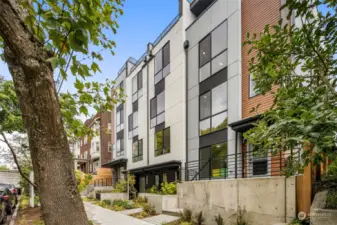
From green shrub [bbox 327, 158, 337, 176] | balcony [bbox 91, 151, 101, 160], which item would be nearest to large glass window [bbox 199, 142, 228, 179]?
green shrub [bbox 327, 158, 337, 176]

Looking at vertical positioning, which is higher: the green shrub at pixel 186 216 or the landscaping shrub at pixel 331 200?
the landscaping shrub at pixel 331 200

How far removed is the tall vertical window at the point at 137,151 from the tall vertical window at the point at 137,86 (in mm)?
4147

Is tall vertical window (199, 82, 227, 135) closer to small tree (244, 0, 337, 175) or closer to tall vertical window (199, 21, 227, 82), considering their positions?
tall vertical window (199, 21, 227, 82)

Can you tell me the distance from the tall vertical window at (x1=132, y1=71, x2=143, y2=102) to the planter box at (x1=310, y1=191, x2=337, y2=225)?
18.8 metres

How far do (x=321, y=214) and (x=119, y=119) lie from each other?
2503 centimetres

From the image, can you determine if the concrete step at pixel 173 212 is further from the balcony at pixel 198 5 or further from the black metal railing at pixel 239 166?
the balcony at pixel 198 5

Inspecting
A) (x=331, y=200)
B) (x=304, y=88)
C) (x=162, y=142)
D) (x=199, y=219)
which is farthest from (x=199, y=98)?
(x=304, y=88)

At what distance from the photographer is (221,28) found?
15.2 meters

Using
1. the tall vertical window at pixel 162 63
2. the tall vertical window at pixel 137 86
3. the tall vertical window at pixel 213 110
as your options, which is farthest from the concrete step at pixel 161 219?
the tall vertical window at pixel 137 86

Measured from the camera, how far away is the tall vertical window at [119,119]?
28.3 m

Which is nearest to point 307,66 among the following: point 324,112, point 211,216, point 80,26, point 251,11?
point 324,112

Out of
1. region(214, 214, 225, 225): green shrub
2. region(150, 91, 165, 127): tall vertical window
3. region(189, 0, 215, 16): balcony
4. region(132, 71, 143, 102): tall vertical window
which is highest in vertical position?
region(189, 0, 215, 16): balcony

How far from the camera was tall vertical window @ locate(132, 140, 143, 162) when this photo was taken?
76.0ft

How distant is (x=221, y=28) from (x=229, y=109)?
4.77m
